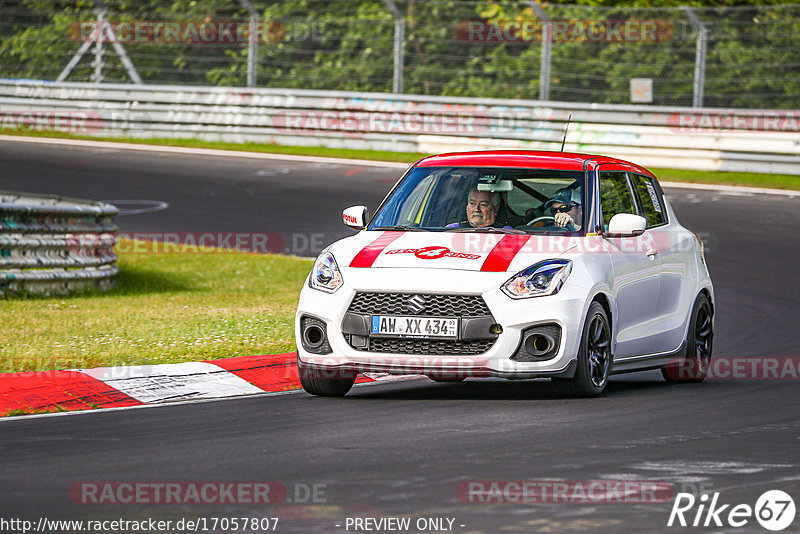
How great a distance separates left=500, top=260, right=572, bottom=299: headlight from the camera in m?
8.53

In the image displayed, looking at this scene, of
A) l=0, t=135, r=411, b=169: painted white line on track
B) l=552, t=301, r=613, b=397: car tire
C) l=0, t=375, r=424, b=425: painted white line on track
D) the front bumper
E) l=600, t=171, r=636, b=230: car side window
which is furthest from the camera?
l=0, t=135, r=411, b=169: painted white line on track

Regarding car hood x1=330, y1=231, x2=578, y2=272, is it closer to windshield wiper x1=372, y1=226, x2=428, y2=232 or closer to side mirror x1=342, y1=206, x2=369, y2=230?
windshield wiper x1=372, y1=226, x2=428, y2=232

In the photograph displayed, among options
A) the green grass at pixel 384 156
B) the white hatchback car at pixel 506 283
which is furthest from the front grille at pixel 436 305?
the green grass at pixel 384 156

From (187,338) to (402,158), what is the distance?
622 inches

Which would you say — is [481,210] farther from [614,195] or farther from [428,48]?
[428,48]

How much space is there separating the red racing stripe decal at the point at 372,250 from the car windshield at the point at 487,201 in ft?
0.81

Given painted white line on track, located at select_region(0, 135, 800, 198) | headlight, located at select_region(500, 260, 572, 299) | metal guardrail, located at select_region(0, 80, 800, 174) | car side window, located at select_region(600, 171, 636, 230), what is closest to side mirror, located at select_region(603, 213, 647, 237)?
car side window, located at select_region(600, 171, 636, 230)

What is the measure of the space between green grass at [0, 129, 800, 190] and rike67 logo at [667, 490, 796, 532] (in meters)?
17.7

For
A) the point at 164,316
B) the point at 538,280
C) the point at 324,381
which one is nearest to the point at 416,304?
the point at 538,280

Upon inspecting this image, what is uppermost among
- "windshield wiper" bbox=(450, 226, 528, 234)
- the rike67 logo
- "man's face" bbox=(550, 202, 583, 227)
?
"man's face" bbox=(550, 202, 583, 227)

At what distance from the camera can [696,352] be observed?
10.5 m

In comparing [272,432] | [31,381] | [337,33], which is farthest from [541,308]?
[337,33]

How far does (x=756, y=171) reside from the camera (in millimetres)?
24266

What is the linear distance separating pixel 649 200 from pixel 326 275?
2872 mm
